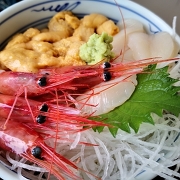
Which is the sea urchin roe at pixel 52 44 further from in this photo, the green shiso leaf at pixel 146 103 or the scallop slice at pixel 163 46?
the green shiso leaf at pixel 146 103

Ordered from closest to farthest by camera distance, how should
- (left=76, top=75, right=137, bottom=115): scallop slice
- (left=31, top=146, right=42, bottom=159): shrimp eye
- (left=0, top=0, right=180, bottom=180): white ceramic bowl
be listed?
1. (left=31, top=146, right=42, bottom=159): shrimp eye
2. (left=76, top=75, right=137, bottom=115): scallop slice
3. (left=0, top=0, right=180, bottom=180): white ceramic bowl

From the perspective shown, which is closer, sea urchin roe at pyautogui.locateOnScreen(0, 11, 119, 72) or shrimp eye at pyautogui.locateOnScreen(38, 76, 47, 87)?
shrimp eye at pyautogui.locateOnScreen(38, 76, 47, 87)

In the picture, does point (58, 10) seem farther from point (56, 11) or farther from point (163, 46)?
point (163, 46)

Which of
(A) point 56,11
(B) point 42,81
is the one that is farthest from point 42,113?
(A) point 56,11

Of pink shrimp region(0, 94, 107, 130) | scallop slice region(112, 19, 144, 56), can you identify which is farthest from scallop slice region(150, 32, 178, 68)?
pink shrimp region(0, 94, 107, 130)

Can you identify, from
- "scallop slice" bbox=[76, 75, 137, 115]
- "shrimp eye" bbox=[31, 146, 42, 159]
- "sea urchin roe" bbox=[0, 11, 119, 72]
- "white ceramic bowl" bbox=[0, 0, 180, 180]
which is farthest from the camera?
"white ceramic bowl" bbox=[0, 0, 180, 180]

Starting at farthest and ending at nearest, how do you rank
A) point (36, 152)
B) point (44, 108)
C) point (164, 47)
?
point (164, 47) < point (44, 108) < point (36, 152)

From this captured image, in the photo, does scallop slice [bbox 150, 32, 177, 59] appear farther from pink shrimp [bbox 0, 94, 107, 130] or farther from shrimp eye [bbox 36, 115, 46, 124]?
shrimp eye [bbox 36, 115, 46, 124]
